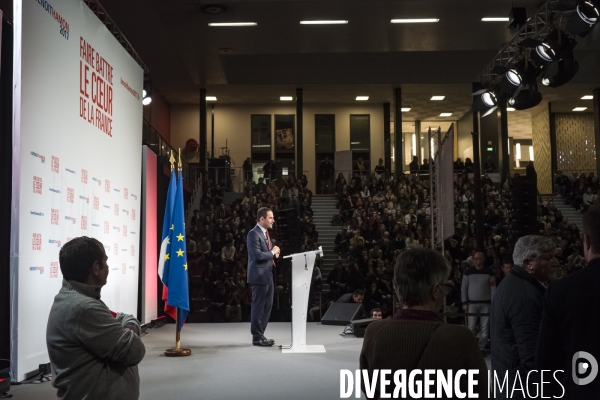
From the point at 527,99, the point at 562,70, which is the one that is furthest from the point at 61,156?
the point at 527,99

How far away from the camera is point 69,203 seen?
6277 millimetres

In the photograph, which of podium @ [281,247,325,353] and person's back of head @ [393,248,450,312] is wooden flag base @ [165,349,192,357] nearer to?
podium @ [281,247,325,353]

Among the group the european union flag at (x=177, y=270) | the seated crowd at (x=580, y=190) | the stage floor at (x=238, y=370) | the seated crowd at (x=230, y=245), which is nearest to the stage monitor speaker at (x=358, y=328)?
the stage floor at (x=238, y=370)

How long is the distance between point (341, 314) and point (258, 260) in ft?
9.09

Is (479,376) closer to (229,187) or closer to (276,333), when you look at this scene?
(276,333)

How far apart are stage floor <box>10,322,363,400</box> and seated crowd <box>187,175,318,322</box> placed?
3.12 metres

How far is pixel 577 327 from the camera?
2.21 m

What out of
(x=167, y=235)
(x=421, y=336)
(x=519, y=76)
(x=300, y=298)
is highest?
(x=519, y=76)

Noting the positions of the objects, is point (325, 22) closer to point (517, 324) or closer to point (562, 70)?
point (562, 70)

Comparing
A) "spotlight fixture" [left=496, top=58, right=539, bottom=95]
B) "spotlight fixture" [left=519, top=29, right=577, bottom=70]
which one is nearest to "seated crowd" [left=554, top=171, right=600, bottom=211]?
"spotlight fixture" [left=496, top=58, right=539, bottom=95]

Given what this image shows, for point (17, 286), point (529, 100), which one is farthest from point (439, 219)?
point (17, 286)

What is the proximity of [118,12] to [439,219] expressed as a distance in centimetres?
847

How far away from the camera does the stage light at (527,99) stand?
10562 millimetres

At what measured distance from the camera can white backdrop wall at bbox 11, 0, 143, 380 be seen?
5.29 metres
